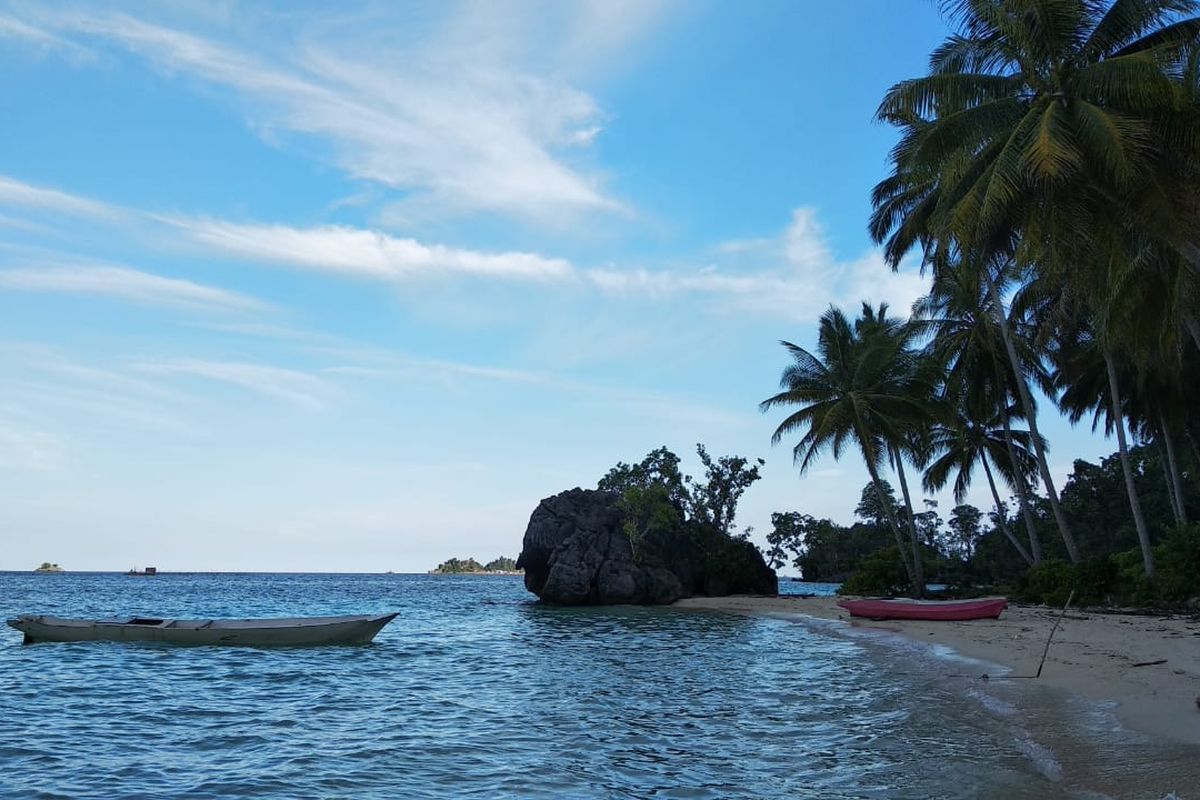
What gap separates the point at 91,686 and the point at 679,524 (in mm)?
43973

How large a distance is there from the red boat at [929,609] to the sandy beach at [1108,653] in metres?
0.33

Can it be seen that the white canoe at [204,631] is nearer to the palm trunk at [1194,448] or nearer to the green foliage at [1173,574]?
the green foliage at [1173,574]

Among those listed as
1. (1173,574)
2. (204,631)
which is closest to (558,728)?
(204,631)

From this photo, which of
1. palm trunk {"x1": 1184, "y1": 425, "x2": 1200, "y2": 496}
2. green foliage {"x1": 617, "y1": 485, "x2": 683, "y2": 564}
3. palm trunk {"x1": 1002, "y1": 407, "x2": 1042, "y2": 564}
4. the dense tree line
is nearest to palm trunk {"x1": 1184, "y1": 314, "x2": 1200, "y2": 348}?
the dense tree line

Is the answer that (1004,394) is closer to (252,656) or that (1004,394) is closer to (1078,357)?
(1078,357)

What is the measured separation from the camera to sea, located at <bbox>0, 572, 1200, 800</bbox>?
32.0ft

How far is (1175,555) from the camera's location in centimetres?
2739

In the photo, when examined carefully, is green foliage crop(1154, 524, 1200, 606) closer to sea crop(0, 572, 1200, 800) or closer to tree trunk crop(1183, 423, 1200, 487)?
sea crop(0, 572, 1200, 800)

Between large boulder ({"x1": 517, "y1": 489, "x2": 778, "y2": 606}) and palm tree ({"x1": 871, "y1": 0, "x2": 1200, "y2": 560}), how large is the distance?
36726mm

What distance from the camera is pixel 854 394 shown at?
39375 mm

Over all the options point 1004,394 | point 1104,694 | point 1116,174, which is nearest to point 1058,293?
point 1004,394

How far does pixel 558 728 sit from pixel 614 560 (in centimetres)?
4005

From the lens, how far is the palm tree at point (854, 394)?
39531 millimetres

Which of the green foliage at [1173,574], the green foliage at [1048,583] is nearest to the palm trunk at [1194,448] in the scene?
the green foliage at [1048,583]
